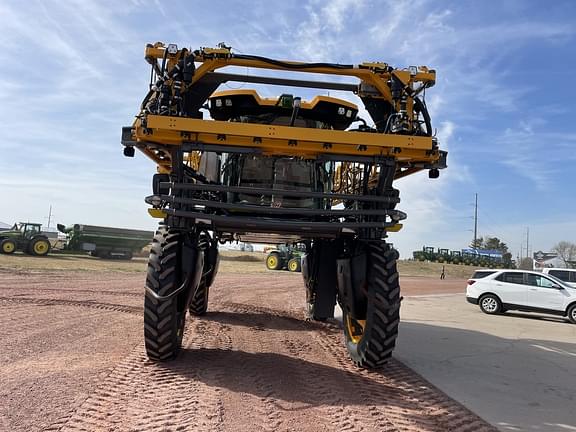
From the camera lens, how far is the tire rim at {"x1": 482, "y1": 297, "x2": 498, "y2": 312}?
678 inches

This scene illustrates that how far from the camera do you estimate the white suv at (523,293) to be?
16359mm

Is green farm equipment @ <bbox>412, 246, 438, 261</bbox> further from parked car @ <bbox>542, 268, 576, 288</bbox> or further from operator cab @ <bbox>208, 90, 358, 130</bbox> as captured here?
operator cab @ <bbox>208, 90, 358, 130</bbox>

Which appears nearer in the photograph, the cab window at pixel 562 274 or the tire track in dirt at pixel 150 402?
the tire track in dirt at pixel 150 402

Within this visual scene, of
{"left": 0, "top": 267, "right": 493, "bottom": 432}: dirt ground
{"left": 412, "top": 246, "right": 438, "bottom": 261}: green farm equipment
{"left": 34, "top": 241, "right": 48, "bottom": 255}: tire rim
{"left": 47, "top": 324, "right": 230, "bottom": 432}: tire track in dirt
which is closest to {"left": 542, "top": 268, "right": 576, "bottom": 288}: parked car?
{"left": 0, "top": 267, "right": 493, "bottom": 432}: dirt ground

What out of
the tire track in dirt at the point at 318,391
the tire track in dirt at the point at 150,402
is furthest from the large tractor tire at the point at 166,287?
the tire track in dirt at the point at 318,391

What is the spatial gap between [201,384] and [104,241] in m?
29.8

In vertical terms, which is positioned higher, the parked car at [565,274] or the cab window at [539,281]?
the parked car at [565,274]

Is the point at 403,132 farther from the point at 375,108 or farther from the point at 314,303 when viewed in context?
the point at 314,303

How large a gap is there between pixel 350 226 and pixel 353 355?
196 centimetres

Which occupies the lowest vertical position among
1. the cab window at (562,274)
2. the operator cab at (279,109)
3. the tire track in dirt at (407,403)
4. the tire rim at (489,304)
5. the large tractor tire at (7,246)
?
the tire track in dirt at (407,403)

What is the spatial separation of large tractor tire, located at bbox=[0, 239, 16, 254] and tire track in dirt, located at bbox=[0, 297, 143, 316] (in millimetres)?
19527

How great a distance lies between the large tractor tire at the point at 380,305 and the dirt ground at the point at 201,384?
29 centimetres

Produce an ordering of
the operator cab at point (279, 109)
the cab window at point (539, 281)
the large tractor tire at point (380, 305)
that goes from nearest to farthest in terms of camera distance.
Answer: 1. the large tractor tire at point (380, 305)
2. the operator cab at point (279, 109)
3. the cab window at point (539, 281)

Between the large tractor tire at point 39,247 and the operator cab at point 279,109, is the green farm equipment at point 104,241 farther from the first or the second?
the operator cab at point 279,109
